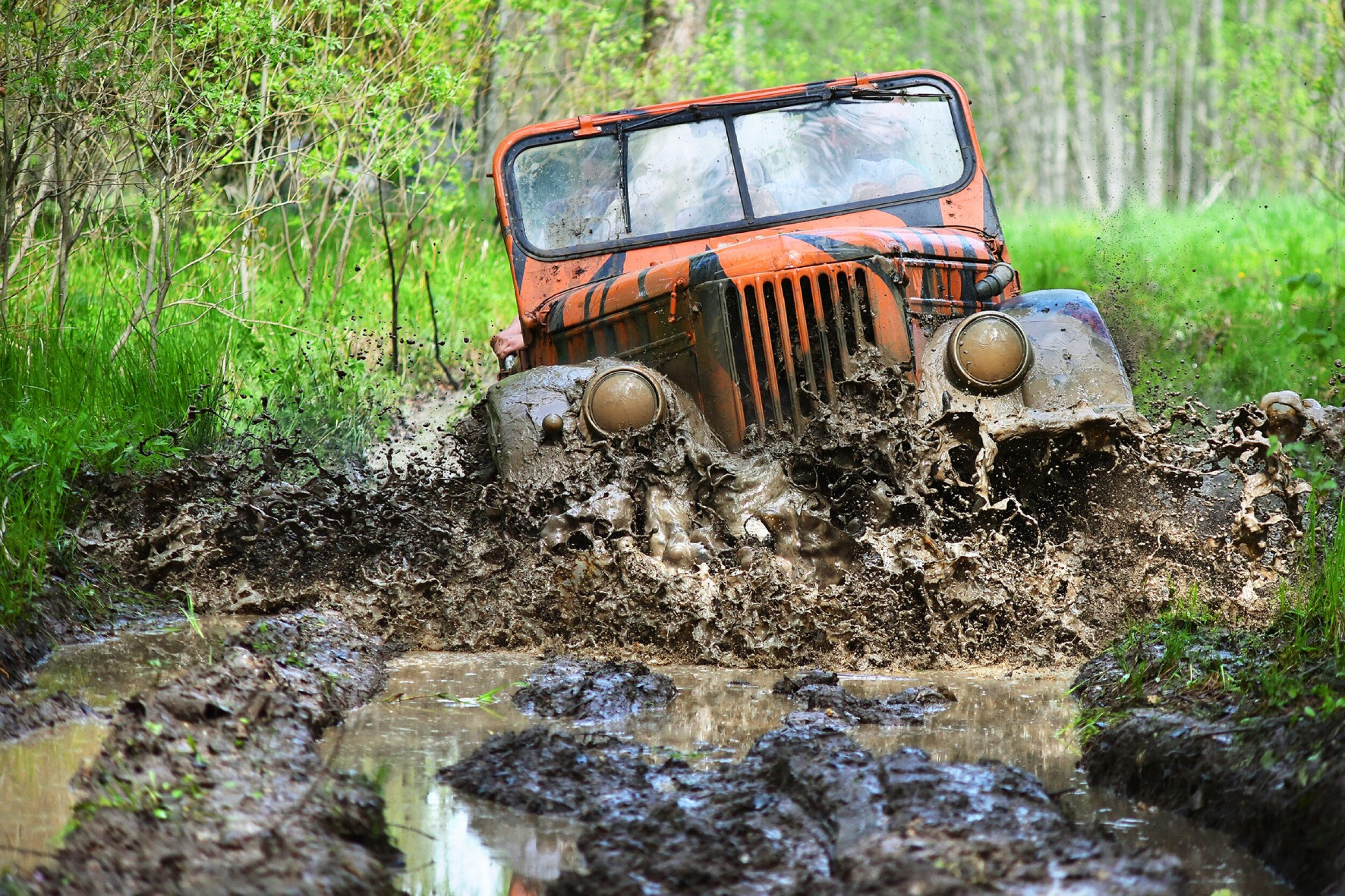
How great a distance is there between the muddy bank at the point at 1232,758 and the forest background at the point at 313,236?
3.35m

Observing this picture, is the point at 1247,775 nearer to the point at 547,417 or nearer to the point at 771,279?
the point at 771,279

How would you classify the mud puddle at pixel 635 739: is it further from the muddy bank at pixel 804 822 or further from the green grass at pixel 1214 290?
the green grass at pixel 1214 290

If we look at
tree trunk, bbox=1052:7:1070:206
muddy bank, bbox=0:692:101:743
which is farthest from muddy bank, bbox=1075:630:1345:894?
tree trunk, bbox=1052:7:1070:206

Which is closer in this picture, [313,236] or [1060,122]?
[313,236]

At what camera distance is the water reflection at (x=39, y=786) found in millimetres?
2607

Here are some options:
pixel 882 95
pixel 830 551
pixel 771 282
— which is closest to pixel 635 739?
pixel 830 551

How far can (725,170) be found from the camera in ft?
19.3

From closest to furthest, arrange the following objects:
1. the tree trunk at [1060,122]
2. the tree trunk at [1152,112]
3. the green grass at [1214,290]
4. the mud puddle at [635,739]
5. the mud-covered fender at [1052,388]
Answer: the mud puddle at [635,739]
the mud-covered fender at [1052,388]
the green grass at [1214,290]
the tree trunk at [1152,112]
the tree trunk at [1060,122]

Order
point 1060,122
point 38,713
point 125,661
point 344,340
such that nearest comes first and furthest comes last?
point 38,713
point 125,661
point 344,340
point 1060,122

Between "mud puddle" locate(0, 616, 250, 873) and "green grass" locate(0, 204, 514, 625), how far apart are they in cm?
32

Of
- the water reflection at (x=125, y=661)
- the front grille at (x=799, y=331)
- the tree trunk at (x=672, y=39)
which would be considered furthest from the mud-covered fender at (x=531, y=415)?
the tree trunk at (x=672, y=39)

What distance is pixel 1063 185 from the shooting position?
112ft

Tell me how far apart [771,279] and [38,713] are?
2.71m

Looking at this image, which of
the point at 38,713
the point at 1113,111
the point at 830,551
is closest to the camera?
the point at 38,713
